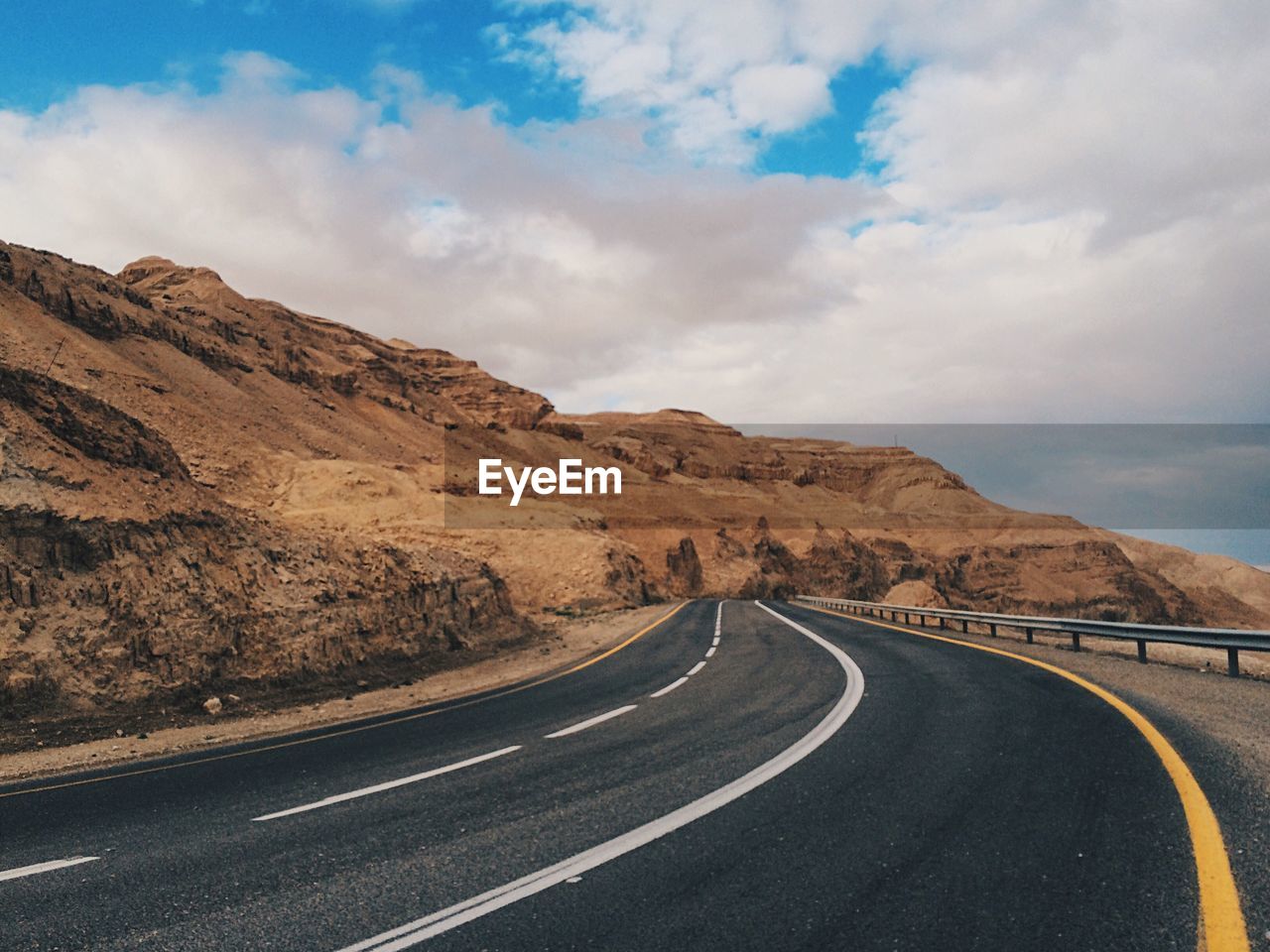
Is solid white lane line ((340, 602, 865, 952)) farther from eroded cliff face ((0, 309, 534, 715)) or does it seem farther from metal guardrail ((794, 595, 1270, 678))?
eroded cliff face ((0, 309, 534, 715))

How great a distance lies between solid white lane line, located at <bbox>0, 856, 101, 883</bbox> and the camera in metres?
4.99

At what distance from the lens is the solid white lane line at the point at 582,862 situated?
374 centimetres

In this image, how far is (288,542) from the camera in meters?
17.8

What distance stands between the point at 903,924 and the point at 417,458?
8063 centimetres

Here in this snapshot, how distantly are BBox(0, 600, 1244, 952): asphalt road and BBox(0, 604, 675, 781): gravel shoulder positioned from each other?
2.04 m

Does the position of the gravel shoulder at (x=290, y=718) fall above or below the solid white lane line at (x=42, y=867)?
below

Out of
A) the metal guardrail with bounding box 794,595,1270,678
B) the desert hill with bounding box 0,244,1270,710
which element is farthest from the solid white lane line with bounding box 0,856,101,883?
the metal guardrail with bounding box 794,595,1270,678

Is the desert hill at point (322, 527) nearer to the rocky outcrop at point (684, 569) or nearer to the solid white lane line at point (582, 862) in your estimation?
the rocky outcrop at point (684, 569)

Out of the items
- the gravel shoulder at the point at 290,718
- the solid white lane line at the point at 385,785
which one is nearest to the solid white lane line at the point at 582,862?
the solid white lane line at the point at 385,785

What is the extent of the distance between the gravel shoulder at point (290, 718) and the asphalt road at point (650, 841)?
204 centimetres

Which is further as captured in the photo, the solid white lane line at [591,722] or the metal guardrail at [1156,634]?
the metal guardrail at [1156,634]

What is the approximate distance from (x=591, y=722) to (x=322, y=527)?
114 ft

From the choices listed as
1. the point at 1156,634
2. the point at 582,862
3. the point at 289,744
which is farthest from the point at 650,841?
the point at 1156,634

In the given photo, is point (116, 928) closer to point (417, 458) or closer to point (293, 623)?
point (293, 623)
